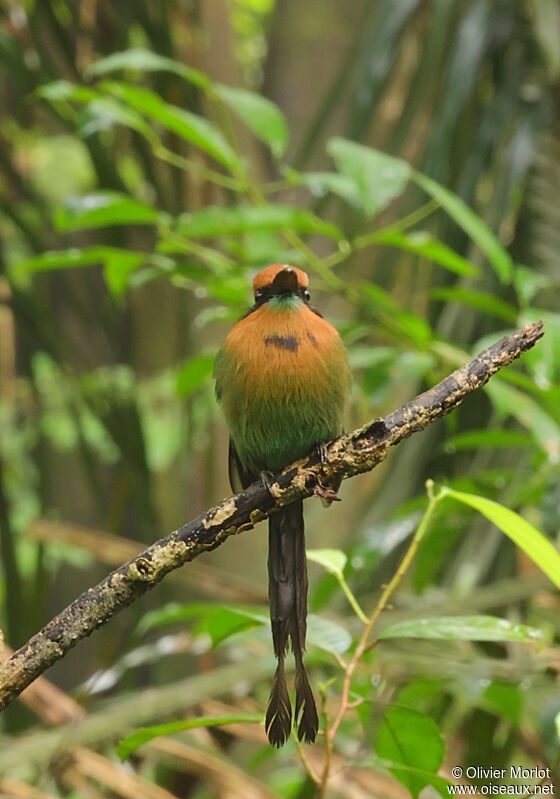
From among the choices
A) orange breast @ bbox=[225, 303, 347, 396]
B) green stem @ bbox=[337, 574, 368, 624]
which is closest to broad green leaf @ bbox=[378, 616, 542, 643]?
green stem @ bbox=[337, 574, 368, 624]

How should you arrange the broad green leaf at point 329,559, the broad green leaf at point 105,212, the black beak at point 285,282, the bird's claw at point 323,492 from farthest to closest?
the broad green leaf at point 105,212, the black beak at point 285,282, the broad green leaf at point 329,559, the bird's claw at point 323,492

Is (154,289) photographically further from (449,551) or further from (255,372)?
(255,372)

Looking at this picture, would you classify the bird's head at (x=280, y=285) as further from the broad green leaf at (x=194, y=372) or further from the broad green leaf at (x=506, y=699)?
the broad green leaf at (x=506, y=699)

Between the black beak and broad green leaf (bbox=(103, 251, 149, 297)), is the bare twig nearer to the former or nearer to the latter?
the black beak

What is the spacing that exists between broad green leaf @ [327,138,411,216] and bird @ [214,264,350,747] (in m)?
0.19

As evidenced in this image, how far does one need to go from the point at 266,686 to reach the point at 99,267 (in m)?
1.81

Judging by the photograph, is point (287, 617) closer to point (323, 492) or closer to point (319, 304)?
point (323, 492)

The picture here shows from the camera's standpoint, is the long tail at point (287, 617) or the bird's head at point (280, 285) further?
the bird's head at point (280, 285)

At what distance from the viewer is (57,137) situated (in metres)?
4.59

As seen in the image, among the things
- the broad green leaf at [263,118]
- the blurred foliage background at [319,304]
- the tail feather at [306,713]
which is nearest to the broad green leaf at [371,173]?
the blurred foliage background at [319,304]

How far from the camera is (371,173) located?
67.2 inches

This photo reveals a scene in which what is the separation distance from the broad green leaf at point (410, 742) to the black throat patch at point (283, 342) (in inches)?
22.7

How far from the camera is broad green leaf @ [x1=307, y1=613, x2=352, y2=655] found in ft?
4.01

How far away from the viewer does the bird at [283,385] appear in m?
1.44
